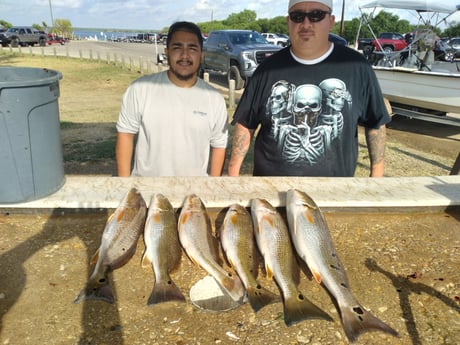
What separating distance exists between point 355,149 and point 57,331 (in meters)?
2.61

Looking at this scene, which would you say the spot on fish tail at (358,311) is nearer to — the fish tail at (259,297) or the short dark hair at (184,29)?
the fish tail at (259,297)

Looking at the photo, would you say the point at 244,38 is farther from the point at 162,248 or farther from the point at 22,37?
the point at 22,37

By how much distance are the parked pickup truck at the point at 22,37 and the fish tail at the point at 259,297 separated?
1816 inches

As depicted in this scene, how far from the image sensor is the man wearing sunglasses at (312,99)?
3.03 m

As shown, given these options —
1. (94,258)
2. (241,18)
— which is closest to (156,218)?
(94,258)

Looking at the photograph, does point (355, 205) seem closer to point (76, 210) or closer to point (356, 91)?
point (356, 91)


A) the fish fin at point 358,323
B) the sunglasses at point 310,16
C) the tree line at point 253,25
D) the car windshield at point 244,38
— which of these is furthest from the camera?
the tree line at point 253,25

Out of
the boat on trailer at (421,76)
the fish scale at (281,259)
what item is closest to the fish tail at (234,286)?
the fish scale at (281,259)

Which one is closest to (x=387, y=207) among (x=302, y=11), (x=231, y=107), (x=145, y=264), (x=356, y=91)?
(x=356, y=91)

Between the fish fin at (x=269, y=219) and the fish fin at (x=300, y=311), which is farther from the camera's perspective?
the fish fin at (x=269, y=219)

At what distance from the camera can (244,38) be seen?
1602 centimetres

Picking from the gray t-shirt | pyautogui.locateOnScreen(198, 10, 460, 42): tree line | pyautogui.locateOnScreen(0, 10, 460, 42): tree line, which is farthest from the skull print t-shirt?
pyautogui.locateOnScreen(0, 10, 460, 42): tree line

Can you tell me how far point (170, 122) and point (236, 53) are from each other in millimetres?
12686

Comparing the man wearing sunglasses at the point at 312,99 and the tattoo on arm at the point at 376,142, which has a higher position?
the man wearing sunglasses at the point at 312,99
